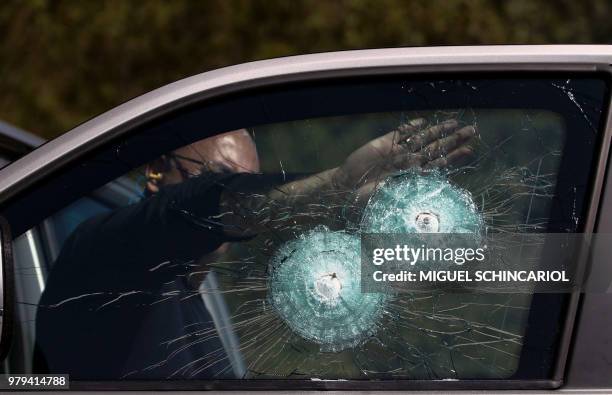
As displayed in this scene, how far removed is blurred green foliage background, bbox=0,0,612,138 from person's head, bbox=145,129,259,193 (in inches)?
201

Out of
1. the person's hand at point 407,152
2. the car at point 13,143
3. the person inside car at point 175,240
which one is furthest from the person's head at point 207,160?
the car at point 13,143

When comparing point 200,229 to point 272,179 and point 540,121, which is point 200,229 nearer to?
point 272,179

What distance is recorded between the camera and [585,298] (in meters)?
1.95

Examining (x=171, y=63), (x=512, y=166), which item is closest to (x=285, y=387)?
(x=512, y=166)

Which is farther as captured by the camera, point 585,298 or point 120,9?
point 120,9

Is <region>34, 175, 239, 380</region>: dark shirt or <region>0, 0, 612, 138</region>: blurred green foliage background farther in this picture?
<region>0, 0, 612, 138</region>: blurred green foliage background

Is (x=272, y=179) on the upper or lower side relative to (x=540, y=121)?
lower

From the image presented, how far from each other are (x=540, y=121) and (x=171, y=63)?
5.62 meters

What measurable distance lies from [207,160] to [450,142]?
487mm

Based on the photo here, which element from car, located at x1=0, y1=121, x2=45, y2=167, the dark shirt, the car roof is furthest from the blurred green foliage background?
the dark shirt

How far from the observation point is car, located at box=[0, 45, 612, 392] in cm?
201

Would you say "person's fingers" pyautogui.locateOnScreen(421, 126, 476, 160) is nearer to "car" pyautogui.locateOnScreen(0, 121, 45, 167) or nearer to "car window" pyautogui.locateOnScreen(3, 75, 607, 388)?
"car window" pyautogui.locateOnScreen(3, 75, 607, 388)

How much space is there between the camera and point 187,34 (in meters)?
7.37

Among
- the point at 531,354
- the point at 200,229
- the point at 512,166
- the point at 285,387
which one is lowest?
the point at 285,387
